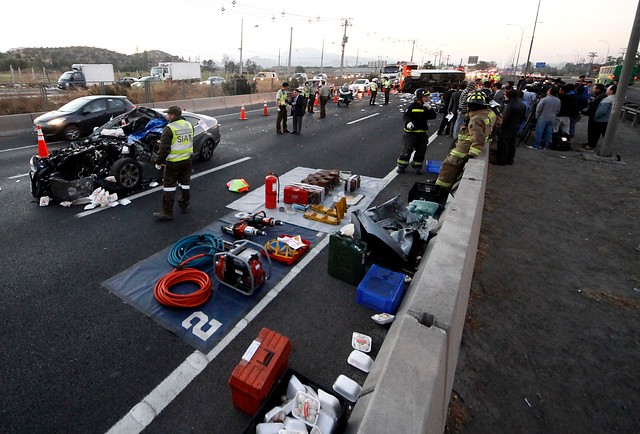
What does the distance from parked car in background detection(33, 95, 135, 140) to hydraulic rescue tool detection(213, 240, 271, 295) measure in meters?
10.3

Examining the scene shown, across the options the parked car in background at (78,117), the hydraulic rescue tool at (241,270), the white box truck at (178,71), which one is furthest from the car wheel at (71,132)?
the white box truck at (178,71)

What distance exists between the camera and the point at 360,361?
334 cm

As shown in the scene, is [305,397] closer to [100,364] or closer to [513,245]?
[100,364]

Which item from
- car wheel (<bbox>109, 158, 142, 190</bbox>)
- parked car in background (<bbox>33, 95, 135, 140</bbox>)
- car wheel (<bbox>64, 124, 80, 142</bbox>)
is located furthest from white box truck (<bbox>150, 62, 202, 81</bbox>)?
car wheel (<bbox>109, 158, 142, 190</bbox>)

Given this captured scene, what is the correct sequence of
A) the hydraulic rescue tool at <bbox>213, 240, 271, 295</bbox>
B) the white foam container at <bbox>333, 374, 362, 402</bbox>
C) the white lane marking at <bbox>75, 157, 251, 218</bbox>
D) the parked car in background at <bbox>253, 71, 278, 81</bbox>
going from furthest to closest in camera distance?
the parked car in background at <bbox>253, 71, 278, 81</bbox>, the white lane marking at <bbox>75, 157, 251, 218</bbox>, the hydraulic rescue tool at <bbox>213, 240, 271, 295</bbox>, the white foam container at <bbox>333, 374, 362, 402</bbox>

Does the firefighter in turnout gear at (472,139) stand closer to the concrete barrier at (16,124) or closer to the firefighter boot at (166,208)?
the firefighter boot at (166,208)

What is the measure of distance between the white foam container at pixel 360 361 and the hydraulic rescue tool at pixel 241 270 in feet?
4.89

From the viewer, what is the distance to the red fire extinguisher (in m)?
6.71

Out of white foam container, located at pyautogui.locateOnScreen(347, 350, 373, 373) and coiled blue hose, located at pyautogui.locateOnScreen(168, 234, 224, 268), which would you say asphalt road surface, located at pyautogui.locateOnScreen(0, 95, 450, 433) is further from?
coiled blue hose, located at pyautogui.locateOnScreen(168, 234, 224, 268)

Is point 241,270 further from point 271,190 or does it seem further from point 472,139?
point 472,139

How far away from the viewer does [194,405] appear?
9.51 ft

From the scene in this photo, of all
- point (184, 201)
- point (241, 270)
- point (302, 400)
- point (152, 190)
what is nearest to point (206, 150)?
point (152, 190)

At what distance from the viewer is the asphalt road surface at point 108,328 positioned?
9.38 ft

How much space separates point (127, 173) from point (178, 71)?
38491mm
